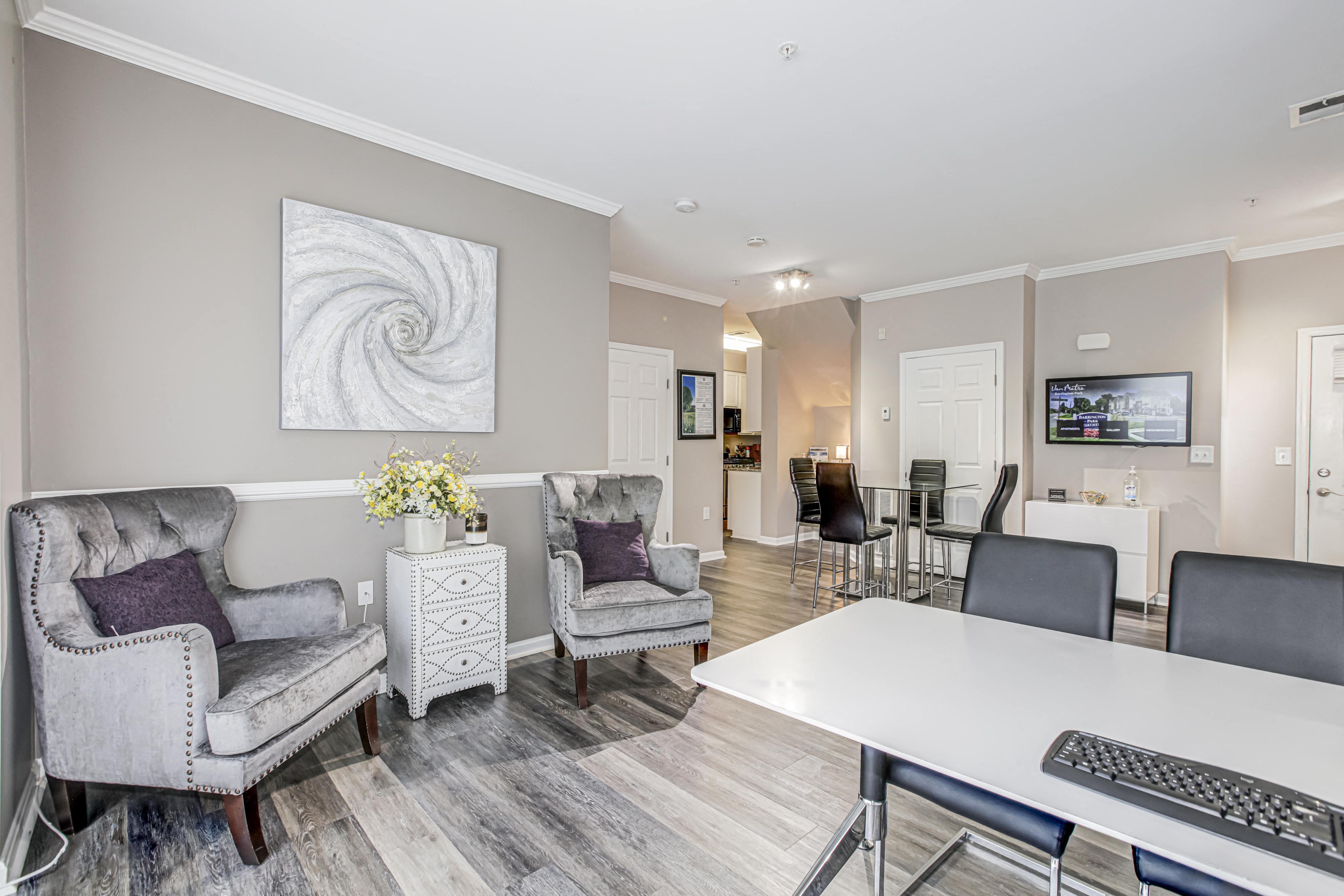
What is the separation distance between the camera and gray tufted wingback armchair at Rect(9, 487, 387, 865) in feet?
5.72

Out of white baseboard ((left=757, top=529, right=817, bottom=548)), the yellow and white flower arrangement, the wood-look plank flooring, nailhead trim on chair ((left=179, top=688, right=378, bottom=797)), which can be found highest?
the yellow and white flower arrangement

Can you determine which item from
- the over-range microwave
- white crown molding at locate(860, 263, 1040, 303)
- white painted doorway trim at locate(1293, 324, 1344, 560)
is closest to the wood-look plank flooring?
white painted doorway trim at locate(1293, 324, 1344, 560)

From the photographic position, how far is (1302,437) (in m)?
4.45

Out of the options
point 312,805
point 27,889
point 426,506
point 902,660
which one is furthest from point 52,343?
point 902,660

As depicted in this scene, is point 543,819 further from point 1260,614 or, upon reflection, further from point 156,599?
point 1260,614

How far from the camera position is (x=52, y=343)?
2178 mm

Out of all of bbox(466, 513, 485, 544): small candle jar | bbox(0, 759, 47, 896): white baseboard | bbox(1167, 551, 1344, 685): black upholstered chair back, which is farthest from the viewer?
bbox(466, 513, 485, 544): small candle jar

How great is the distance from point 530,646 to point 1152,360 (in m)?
4.95

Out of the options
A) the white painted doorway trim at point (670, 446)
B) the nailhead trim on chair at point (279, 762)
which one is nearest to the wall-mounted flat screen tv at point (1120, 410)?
the white painted doorway trim at point (670, 446)

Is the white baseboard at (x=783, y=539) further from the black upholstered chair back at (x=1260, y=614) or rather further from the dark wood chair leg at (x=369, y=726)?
the black upholstered chair back at (x=1260, y=614)

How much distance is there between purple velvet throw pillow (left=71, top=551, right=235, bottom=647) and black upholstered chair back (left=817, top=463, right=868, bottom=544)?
3.53 meters

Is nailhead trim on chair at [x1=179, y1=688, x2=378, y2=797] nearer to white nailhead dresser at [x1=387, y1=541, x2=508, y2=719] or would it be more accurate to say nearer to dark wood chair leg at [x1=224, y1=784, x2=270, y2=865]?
dark wood chair leg at [x1=224, y1=784, x2=270, y2=865]

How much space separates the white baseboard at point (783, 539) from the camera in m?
7.27

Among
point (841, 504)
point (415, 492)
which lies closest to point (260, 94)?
point (415, 492)
